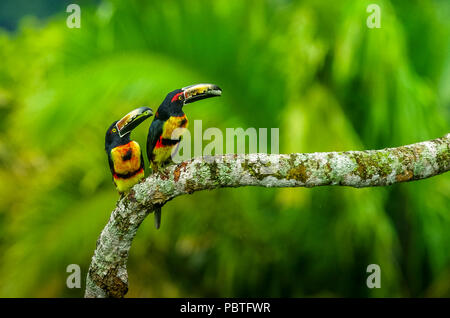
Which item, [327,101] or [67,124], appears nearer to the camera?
[67,124]

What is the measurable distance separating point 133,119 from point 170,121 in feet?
0.59

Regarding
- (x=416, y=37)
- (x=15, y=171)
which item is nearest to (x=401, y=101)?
(x=416, y=37)

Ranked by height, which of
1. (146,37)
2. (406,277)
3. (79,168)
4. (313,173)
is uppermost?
(146,37)

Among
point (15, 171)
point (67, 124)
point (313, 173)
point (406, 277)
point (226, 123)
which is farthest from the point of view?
point (15, 171)

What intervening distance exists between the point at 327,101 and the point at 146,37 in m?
1.47

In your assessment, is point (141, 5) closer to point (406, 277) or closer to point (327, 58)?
point (327, 58)

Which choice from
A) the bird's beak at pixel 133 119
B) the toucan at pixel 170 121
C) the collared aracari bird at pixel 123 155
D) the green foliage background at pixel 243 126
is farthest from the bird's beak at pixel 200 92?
the green foliage background at pixel 243 126

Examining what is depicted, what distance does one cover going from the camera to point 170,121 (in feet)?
5.82

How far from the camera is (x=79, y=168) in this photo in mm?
3662

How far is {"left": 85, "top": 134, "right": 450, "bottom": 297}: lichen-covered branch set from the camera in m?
Result: 1.64

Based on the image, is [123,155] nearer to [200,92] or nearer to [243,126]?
[200,92]

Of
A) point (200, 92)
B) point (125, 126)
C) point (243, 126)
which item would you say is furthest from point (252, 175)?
point (243, 126)

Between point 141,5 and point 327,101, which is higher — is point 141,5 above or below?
above

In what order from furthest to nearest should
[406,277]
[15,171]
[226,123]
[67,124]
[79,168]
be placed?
1. [15,171]
2. [406,277]
3. [79,168]
4. [226,123]
5. [67,124]
